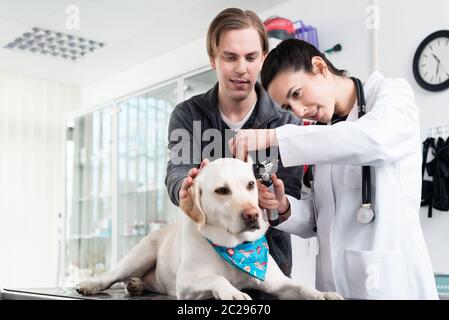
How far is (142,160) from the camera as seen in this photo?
3578 mm

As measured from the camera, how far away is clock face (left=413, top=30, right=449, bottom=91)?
2.34 metres

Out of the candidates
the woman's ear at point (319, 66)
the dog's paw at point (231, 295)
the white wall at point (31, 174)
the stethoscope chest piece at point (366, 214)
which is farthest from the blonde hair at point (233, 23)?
the white wall at point (31, 174)

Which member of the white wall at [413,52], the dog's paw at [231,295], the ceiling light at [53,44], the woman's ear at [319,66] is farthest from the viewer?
the ceiling light at [53,44]

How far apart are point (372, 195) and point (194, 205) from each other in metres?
0.35

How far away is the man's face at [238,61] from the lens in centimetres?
95

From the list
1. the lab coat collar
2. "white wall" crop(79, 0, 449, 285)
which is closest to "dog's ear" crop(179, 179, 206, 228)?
the lab coat collar

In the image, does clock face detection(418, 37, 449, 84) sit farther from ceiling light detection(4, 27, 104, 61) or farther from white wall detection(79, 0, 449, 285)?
ceiling light detection(4, 27, 104, 61)

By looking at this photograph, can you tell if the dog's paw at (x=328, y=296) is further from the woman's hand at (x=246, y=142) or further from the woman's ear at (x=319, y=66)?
the woman's ear at (x=319, y=66)

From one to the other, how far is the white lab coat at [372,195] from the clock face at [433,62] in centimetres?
145

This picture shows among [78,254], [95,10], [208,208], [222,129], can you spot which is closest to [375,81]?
[222,129]
